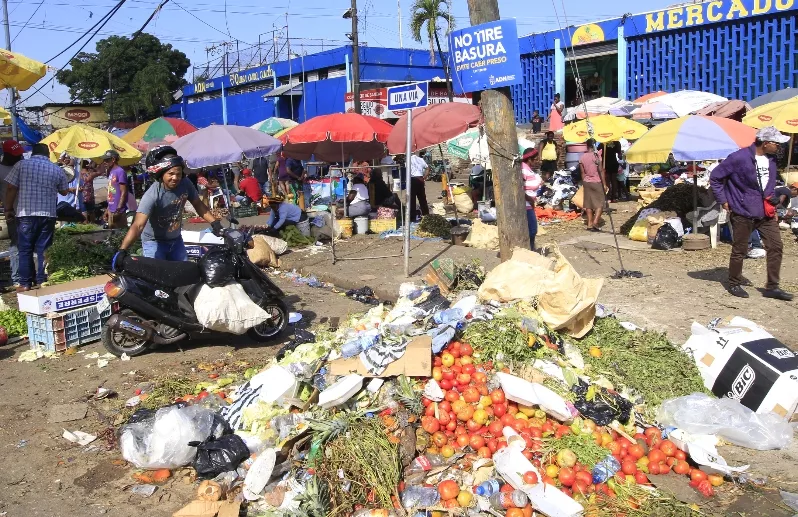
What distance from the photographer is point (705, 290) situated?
8062 mm

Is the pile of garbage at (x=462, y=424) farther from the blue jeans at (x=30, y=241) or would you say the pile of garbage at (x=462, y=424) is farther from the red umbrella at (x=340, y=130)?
the red umbrella at (x=340, y=130)

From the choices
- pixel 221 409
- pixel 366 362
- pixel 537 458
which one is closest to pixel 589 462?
pixel 537 458

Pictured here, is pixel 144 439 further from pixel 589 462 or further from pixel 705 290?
pixel 705 290

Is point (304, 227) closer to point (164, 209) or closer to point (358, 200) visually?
point (358, 200)

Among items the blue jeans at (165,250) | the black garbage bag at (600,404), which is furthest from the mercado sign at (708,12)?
the blue jeans at (165,250)

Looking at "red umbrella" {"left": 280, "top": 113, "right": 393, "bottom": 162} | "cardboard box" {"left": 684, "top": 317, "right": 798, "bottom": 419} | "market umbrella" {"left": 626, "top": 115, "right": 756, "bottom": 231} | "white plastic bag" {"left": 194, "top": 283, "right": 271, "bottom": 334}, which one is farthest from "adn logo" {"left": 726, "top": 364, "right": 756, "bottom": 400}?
"red umbrella" {"left": 280, "top": 113, "right": 393, "bottom": 162}

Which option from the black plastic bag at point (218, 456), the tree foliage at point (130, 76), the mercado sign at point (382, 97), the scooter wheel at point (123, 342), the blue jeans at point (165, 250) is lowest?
the black plastic bag at point (218, 456)

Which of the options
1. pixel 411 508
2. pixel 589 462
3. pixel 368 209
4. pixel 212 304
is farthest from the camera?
pixel 368 209

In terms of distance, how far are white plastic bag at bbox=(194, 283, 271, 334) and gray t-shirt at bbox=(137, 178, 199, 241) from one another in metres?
0.74

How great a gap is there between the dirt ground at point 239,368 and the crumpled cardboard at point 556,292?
1.37m

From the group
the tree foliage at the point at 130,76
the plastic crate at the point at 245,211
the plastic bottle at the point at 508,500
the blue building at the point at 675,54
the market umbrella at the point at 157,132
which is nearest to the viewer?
the plastic bottle at the point at 508,500

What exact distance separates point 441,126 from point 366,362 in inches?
288

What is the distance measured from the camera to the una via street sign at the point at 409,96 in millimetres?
8711

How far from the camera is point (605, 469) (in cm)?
398
